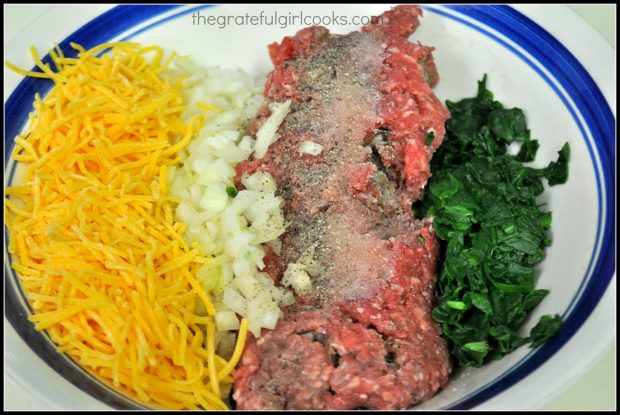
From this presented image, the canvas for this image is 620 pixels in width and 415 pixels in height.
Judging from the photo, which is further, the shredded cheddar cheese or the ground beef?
the shredded cheddar cheese

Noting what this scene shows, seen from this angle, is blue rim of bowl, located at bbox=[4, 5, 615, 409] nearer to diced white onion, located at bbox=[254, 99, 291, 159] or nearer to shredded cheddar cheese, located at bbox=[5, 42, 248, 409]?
shredded cheddar cheese, located at bbox=[5, 42, 248, 409]

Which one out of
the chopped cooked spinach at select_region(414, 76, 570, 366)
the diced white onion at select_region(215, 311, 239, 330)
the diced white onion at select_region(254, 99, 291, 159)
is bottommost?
the diced white onion at select_region(215, 311, 239, 330)

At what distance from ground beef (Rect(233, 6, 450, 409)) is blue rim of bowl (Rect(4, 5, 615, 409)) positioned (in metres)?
0.46

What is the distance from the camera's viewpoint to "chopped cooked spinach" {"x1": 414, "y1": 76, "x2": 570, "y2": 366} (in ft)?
12.9

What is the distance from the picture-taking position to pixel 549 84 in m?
4.71

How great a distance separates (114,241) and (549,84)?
2.98m

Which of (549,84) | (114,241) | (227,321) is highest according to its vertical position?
(549,84)

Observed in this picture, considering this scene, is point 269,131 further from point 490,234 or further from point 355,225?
point 490,234

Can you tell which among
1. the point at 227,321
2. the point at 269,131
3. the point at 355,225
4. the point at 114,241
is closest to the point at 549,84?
the point at 355,225

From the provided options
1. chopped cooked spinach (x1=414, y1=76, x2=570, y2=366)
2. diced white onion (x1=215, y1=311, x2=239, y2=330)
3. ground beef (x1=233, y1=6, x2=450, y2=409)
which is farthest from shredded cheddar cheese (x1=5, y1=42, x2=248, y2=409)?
chopped cooked spinach (x1=414, y1=76, x2=570, y2=366)

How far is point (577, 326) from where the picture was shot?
3656 mm

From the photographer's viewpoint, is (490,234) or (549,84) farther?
(549,84)

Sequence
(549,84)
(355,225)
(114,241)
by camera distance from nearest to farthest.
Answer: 1. (114,241)
2. (355,225)
3. (549,84)

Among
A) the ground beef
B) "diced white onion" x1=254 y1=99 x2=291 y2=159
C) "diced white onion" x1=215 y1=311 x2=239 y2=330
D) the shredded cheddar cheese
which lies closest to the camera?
the ground beef
